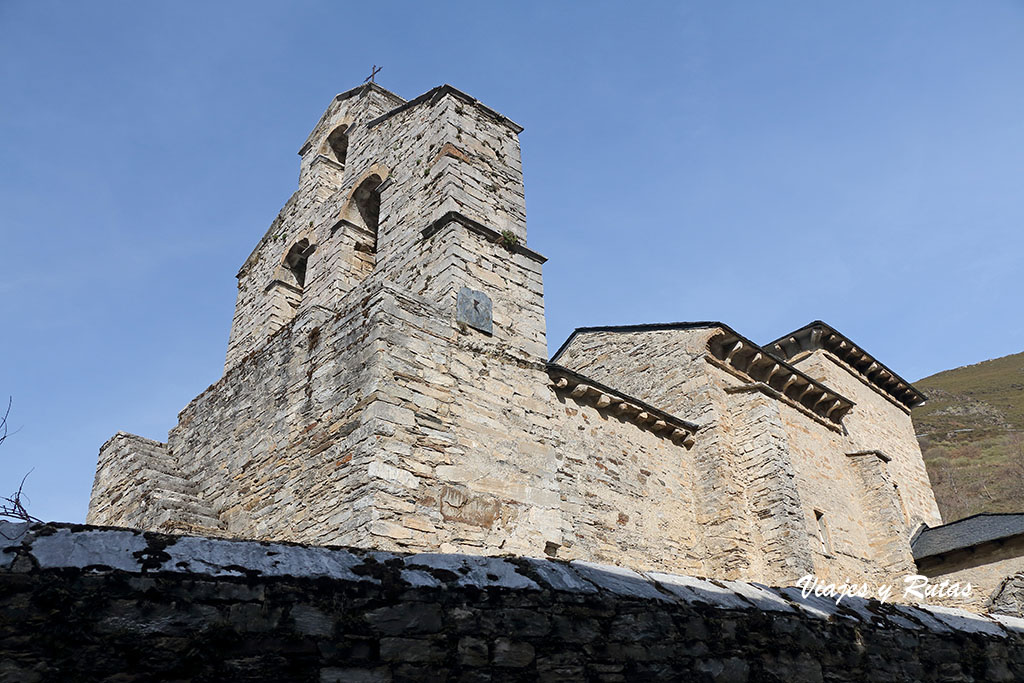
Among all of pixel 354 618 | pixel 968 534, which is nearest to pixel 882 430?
pixel 968 534

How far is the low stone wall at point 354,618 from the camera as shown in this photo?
6.79ft

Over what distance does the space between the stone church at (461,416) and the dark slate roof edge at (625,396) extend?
1.4 inches

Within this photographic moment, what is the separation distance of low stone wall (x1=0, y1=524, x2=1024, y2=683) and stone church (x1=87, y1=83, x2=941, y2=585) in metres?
2.98

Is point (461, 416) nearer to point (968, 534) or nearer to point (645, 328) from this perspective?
point (645, 328)

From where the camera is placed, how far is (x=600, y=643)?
9.82 ft

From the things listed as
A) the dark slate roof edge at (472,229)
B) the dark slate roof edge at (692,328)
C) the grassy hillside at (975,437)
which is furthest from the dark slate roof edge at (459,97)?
the grassy hillside at (975,437)

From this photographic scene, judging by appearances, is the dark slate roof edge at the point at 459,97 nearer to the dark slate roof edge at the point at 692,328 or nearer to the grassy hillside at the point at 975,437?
the dark slate roof edge at the point at 692,328

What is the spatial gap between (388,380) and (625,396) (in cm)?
423

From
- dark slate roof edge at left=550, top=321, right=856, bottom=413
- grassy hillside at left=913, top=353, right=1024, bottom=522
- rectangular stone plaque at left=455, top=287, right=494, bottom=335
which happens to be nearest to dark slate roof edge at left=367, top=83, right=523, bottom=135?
rectangular stone plaque at left=455, top=287, right=494, bottom=335

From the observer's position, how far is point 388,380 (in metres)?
6.56

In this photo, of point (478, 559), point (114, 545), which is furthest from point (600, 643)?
point (114, 545)

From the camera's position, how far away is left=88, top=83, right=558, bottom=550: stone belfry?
6.36m

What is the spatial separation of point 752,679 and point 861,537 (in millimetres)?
10455

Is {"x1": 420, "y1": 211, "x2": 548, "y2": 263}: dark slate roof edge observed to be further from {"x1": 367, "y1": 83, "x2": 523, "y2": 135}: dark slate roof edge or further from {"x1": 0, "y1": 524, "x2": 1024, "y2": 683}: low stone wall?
{"x1": 0, "y1": 524, "x2": 1024, "y2": 683}: low stone wall
